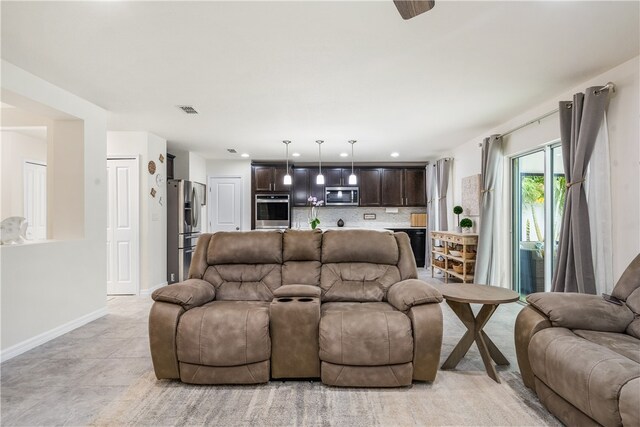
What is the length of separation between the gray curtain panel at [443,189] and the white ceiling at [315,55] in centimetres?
215

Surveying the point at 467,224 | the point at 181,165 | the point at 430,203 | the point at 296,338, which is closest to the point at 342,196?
the point at 430,203

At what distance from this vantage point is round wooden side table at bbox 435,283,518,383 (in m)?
2.34

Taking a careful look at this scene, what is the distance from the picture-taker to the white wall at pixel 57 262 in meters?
2.84

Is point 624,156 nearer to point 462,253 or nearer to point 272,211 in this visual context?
point 462,253

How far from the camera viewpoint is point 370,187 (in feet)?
25.0

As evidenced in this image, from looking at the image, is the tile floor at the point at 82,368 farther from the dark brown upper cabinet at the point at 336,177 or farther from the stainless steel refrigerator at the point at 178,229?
the dark brown upper cabinet at the point at 336,177

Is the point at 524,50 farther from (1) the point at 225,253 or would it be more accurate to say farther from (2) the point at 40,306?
(2) the point at 40,306

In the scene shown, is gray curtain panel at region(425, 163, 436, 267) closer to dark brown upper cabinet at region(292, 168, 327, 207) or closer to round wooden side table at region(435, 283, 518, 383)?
dark brown upper cabinet at region(292, 168, 327, 207)

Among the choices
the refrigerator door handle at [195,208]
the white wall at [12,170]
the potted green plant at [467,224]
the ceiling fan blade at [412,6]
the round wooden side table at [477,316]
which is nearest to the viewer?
the ceiling fan blade at [412,6]

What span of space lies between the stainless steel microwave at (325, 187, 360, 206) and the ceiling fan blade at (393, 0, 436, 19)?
5983mm

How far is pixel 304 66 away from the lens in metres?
2.82

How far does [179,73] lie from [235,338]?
89.0 inches

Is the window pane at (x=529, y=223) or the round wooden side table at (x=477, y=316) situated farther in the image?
the window pane at (x=529, y=223)

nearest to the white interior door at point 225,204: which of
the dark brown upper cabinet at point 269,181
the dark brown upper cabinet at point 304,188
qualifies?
the dark brown upper cabinet at point 269,181
